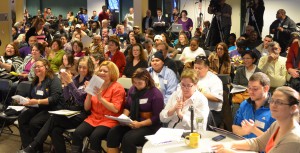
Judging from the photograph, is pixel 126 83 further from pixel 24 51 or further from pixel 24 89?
pixel 24 51

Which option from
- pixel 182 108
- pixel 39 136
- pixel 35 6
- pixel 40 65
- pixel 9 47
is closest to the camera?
pixel 182 108

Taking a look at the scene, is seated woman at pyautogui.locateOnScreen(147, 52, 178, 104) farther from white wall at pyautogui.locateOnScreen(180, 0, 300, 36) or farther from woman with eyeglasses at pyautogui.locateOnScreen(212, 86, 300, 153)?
white wall at pyautogui.locateOnScreen(180, 0, 300, 36)

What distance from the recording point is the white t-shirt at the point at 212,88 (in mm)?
4324

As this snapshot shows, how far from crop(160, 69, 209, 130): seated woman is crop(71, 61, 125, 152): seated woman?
0.68 m

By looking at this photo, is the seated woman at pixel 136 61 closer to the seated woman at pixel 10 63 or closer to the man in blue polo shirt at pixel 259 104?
the seated woman at pixel 10 63

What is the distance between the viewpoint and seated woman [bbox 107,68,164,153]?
3895 mm

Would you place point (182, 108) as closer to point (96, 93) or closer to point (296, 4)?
point (96, 93)

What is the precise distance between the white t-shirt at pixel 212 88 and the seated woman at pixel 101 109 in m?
0.93

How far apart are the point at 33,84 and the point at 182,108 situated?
7.51 feet

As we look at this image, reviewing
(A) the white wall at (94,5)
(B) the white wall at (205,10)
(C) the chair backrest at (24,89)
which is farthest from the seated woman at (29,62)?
(A) the white wall at (94,5)

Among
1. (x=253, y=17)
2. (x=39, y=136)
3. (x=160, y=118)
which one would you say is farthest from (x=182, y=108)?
(x=253, y=17)

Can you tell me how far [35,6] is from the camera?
78.4 ft

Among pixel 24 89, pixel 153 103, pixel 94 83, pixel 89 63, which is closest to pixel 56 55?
pixel 24 89

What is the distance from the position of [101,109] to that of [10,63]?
3.25m
